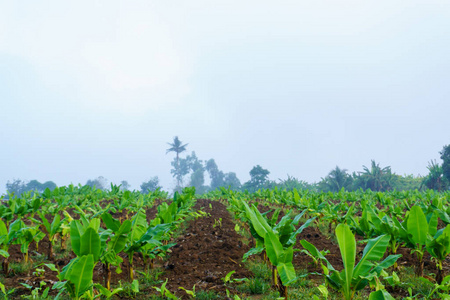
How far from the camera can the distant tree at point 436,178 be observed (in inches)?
1186

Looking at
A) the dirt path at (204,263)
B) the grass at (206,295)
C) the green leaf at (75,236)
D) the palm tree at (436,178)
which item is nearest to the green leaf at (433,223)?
the dirt path at (204,263)

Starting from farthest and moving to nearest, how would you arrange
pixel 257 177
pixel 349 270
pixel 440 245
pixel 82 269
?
1. pixel 257 177
2. pixel 440 245
3. pixel 349 270
4. pixel 82 269

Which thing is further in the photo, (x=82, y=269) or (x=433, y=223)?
(x=433, y=223)

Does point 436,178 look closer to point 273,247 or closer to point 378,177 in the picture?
point 378,177

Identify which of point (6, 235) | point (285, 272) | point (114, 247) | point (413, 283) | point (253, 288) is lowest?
point (413, 283)

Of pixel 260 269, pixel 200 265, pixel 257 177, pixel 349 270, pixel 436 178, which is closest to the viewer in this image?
pixel 349 270

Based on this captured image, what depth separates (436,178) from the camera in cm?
3058

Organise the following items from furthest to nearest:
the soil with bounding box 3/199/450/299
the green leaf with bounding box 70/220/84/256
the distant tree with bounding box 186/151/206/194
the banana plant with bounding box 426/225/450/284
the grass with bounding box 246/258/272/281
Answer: the distant tree with bounding box 186/151/206/194
the grass with bounding box 246/258/272/281
the soil with bounding box 3/199/450/299
the banana plant with bounding box 426/225/450/284
the green leaf with bounding box 70/220/84/256

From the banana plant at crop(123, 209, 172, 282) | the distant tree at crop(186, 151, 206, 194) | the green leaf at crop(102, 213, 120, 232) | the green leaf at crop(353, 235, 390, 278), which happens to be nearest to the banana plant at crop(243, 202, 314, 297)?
the green leaf at crop(353, 235, 390, 278)

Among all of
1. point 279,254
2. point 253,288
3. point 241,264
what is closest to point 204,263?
point 241,264

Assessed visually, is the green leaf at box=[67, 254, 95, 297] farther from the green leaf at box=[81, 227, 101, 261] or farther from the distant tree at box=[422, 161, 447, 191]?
the distant tree at box=[422, 161, 447, 191]

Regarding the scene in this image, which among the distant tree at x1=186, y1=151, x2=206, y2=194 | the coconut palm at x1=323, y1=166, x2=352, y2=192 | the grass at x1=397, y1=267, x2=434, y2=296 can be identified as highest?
the distant tree at x1=186, y1=151, x2=206, y2=194

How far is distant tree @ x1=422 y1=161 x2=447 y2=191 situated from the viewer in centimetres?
3011

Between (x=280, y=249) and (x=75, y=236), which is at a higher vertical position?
(x=75, y=236)
